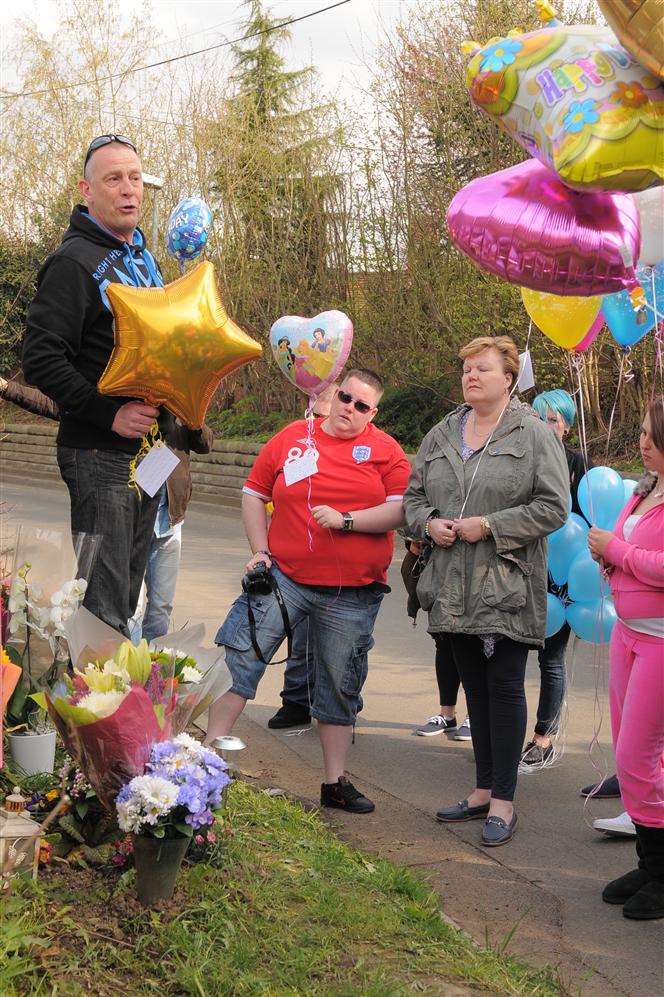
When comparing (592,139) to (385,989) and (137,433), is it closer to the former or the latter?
(137,433)

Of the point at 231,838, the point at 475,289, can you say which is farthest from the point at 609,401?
the point at 231,838

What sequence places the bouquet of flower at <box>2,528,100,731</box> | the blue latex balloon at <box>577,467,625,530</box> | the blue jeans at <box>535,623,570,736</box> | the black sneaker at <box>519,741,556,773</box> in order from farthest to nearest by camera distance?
1. the blue jeans at <box>535,623,570,736</box>
2. the black sneaker at <box>519,741,556,773</box>
3. the blue latex balloon at <box>577,467,625,530</box>
4. the bouquet of flower at <box>2,528,100,731</box>

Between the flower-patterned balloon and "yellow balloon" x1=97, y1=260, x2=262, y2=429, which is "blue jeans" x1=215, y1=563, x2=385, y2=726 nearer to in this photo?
"yellow balloon" x1=97, y1=260, x2=262, y2=429

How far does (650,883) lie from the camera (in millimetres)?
3719

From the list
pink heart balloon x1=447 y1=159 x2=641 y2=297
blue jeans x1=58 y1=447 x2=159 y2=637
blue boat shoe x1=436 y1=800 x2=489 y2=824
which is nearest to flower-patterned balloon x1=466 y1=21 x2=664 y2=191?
pink heart balloon x1=447 y1=159 x2=641 y2=297

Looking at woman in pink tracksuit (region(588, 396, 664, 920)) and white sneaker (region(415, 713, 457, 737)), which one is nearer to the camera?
woman in pink tracksuit (region(588, 396, 664, 920))

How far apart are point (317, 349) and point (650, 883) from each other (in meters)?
2.83

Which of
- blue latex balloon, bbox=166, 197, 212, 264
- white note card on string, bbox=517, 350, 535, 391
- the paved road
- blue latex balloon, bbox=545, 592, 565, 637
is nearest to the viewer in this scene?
the paved road

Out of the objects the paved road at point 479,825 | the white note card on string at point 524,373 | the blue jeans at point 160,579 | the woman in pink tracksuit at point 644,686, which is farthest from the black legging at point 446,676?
the woman in pink tracksuit at point 644,686

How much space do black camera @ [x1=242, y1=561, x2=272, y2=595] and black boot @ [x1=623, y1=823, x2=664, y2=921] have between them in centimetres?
168

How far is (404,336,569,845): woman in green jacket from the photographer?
4.27 m

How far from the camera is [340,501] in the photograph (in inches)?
178

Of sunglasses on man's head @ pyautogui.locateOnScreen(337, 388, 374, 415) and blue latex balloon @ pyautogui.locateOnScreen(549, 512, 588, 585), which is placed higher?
sunglasses on man's head @ pyautogui.locateOnScreen(337, 388, 374, 415)

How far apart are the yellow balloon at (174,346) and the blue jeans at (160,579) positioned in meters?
1.29
